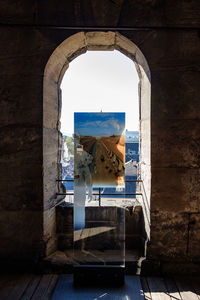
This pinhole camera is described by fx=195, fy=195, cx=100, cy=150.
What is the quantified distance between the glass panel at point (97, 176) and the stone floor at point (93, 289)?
0.29 m

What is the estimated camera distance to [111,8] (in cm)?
248

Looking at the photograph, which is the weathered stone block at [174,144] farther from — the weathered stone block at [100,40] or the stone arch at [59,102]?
the weathered stone block at [100,40]

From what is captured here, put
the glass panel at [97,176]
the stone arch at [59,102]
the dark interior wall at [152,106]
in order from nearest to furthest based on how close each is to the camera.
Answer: the glass panel at [97,176], the dark interior wall at [152,106], the stone arch at [59,102]

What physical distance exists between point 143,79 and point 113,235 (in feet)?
7.41

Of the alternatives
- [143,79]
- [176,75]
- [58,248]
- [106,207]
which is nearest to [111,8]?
[143,79]

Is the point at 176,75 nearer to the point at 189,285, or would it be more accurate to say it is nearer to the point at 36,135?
the point at 36,135

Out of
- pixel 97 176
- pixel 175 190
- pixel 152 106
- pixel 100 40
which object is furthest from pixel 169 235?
pixel 100 40

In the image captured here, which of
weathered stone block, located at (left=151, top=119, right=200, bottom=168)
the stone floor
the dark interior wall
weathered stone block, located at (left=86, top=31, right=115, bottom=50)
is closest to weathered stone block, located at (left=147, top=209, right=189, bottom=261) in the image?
the dark interior wall

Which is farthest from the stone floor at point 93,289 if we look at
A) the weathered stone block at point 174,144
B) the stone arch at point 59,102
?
the weathered stone block at point 174,144

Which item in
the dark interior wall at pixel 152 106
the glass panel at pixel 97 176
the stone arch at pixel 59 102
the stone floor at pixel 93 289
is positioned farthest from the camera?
the stone arch at pixel 59 102

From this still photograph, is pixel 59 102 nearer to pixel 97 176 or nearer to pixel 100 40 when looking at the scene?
pixel 100 40

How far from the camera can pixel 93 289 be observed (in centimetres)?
227

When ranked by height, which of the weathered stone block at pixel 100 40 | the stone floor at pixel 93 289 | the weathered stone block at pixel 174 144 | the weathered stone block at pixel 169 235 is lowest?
the stone floor at pixel 93 289

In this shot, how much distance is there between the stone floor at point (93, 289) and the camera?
7.09 feet
